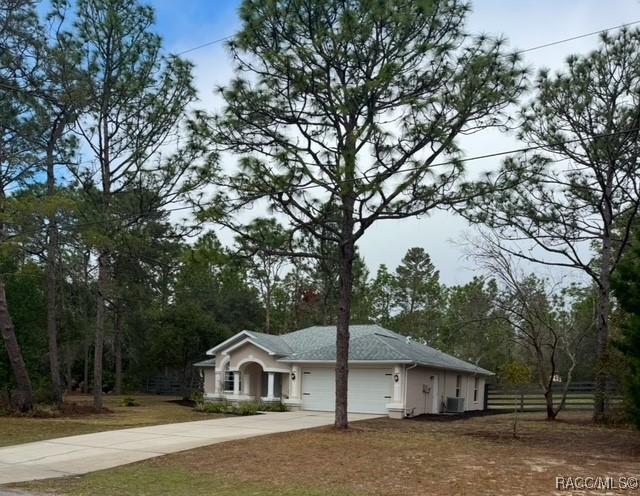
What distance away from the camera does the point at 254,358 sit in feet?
95.9

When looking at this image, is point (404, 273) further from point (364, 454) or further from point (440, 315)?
point (364, 454)

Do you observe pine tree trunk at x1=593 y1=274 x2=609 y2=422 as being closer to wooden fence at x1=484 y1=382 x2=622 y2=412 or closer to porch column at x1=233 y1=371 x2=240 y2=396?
wooden fence at x1=484 y1=382 x2=622 y2=412

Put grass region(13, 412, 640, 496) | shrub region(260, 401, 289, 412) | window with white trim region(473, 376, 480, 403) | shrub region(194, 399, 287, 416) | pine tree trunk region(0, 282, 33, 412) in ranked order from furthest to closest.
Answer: window with white trim region(473, 376, 480, 403), shrub region(260, 401, 289, 412), shrub region(194, 399, 287, 416), pine tree trunk region(0, 282, 33, 412), grass region(13, 412, 640, 496)

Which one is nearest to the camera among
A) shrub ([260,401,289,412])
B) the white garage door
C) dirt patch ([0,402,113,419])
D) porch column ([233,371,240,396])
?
dirt patch ([0,402,113,419])

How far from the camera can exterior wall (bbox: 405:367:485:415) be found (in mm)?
25500

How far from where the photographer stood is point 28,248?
2091 cm

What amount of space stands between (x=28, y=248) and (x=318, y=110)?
419 inches

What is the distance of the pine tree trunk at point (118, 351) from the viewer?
1678 inches

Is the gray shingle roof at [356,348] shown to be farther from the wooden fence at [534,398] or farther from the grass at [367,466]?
the grass at [367,466]

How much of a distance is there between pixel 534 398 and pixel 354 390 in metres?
14.8

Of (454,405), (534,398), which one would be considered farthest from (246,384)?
(534,398)

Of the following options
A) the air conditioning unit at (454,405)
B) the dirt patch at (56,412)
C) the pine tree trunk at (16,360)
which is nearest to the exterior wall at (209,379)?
the dirt patch at (56,412)

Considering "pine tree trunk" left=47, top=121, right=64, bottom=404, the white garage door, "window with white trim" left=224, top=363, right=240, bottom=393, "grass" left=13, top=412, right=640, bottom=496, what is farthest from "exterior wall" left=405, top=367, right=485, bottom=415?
"pine tree trunk" left=47, top=121, right=64, bottom=404

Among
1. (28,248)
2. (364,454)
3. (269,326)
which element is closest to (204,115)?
(28,248)
